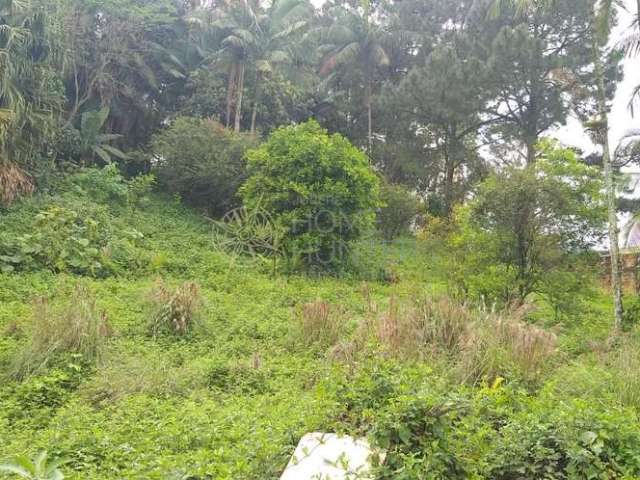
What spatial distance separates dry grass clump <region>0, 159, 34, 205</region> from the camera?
39.2ft

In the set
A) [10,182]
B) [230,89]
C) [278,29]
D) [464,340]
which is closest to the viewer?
[464,340]

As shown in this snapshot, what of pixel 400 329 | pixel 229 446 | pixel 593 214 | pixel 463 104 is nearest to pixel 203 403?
pixel 229 446

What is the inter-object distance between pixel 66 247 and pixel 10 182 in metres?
2.84

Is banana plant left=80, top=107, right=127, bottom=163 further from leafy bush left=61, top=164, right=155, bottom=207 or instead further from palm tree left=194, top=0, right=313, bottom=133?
palm tree left=194, top=0, right=313, bottom=133

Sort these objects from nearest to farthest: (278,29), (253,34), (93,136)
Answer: (93,136)
(253,34)
(278,29)

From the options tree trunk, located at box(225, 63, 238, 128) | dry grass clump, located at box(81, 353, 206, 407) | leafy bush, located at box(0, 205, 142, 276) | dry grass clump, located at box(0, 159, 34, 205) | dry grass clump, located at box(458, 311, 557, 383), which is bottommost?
dry grass clump, located at box(81, 353, 206, 407)

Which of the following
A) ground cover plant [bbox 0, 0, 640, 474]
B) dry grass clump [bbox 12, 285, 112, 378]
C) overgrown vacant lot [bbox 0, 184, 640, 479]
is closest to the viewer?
overgrown vacant lot [bbox 0, 184, 640, 479]

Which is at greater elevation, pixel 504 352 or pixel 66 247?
pixel 66 247

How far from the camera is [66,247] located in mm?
10422

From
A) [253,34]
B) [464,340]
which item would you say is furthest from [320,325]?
[253,34]

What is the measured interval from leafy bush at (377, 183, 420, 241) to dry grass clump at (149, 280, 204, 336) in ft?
37.1

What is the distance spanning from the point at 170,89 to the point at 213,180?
6195 millimetres

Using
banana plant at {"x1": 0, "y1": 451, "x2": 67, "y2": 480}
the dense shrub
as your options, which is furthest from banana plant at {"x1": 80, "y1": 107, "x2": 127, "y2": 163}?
banana plant at {"x1": 0, "y1": 451, "x2": 67, "y2": 480}

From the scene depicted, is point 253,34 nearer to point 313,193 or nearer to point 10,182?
point 313,193
